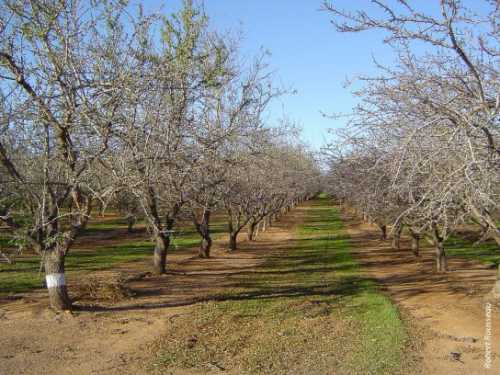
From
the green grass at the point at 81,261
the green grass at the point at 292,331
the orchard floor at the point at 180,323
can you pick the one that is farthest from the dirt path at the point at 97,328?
A: the green grass at the point at 81,261

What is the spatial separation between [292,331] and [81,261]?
41.5 feet

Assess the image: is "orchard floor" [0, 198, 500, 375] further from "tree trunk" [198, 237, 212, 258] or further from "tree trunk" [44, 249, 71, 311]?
"tree trunk" [198, 237, 212, 258]

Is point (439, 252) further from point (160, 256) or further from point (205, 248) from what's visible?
point (160, 256)

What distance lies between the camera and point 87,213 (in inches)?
364

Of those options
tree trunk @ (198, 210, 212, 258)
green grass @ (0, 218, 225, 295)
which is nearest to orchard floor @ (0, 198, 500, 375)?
green grass @ (0, 218, 225, 295)

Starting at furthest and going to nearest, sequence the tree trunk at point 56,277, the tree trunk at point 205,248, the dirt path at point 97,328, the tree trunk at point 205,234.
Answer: the tree trunk at point 205,248, the tree trunk at point 205,234, the tree trunk at point 56,277, the dirt path at point 97,328

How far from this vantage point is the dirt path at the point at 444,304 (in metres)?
7.35

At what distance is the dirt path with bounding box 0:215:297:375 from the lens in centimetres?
697

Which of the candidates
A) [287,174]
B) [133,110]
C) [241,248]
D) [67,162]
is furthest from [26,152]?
[287,174]

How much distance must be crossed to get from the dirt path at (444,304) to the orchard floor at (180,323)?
0.06ft

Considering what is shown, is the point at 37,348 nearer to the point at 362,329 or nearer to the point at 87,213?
the point at 87,213

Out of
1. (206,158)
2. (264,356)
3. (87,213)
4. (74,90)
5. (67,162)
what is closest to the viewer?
(264,356)

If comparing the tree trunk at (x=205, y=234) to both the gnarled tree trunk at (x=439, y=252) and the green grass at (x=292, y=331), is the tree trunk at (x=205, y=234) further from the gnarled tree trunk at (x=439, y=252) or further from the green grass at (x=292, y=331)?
the gnarled tree trunk at (x=439, y=252)

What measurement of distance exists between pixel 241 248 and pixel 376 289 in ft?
37.5
